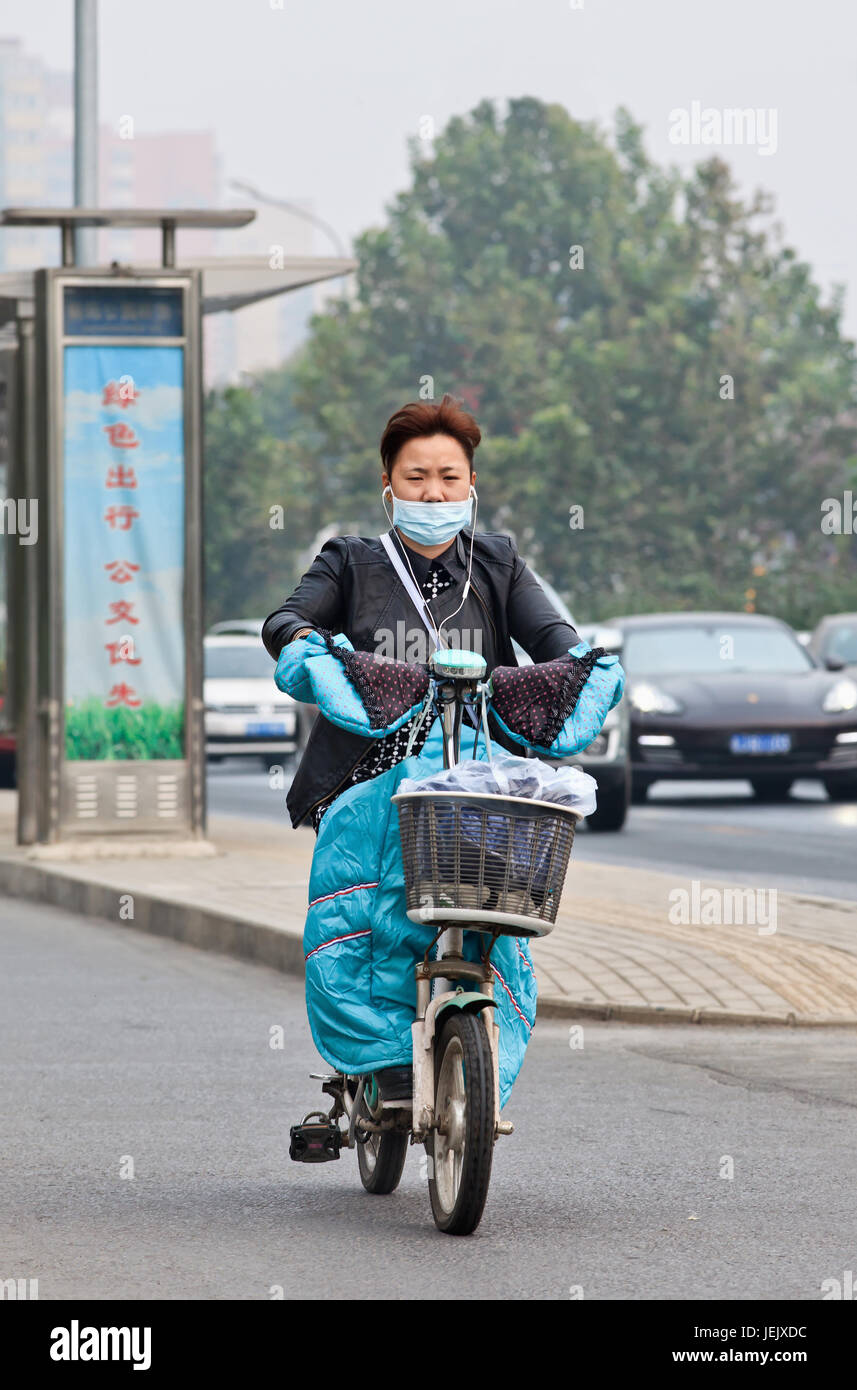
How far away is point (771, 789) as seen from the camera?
73.2 ft

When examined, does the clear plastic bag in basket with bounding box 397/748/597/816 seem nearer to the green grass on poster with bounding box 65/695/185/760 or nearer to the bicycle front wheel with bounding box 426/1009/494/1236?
the bicycle front wheel with bounding box 426/1009/494/1236

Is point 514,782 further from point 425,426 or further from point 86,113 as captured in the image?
point 86,113

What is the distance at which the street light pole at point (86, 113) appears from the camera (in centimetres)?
1620

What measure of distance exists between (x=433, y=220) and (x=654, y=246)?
684 centimetres

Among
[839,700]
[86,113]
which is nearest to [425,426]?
[86,113]

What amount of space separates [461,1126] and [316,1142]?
25.2 inches

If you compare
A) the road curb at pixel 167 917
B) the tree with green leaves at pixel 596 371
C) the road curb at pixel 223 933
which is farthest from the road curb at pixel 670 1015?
the tree with green leaves at pixel 596 371

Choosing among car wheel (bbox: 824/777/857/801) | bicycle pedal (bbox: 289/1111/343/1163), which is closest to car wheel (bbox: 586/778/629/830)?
car wheel (bbox: 824/777/857/801)

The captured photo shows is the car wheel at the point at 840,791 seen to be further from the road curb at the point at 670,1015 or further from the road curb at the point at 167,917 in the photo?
the road curb at the point at 670,1015

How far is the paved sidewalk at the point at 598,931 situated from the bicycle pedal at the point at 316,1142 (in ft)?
9.97

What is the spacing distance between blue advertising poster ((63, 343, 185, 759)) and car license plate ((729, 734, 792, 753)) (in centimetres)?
667

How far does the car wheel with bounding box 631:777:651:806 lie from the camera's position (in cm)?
2073
